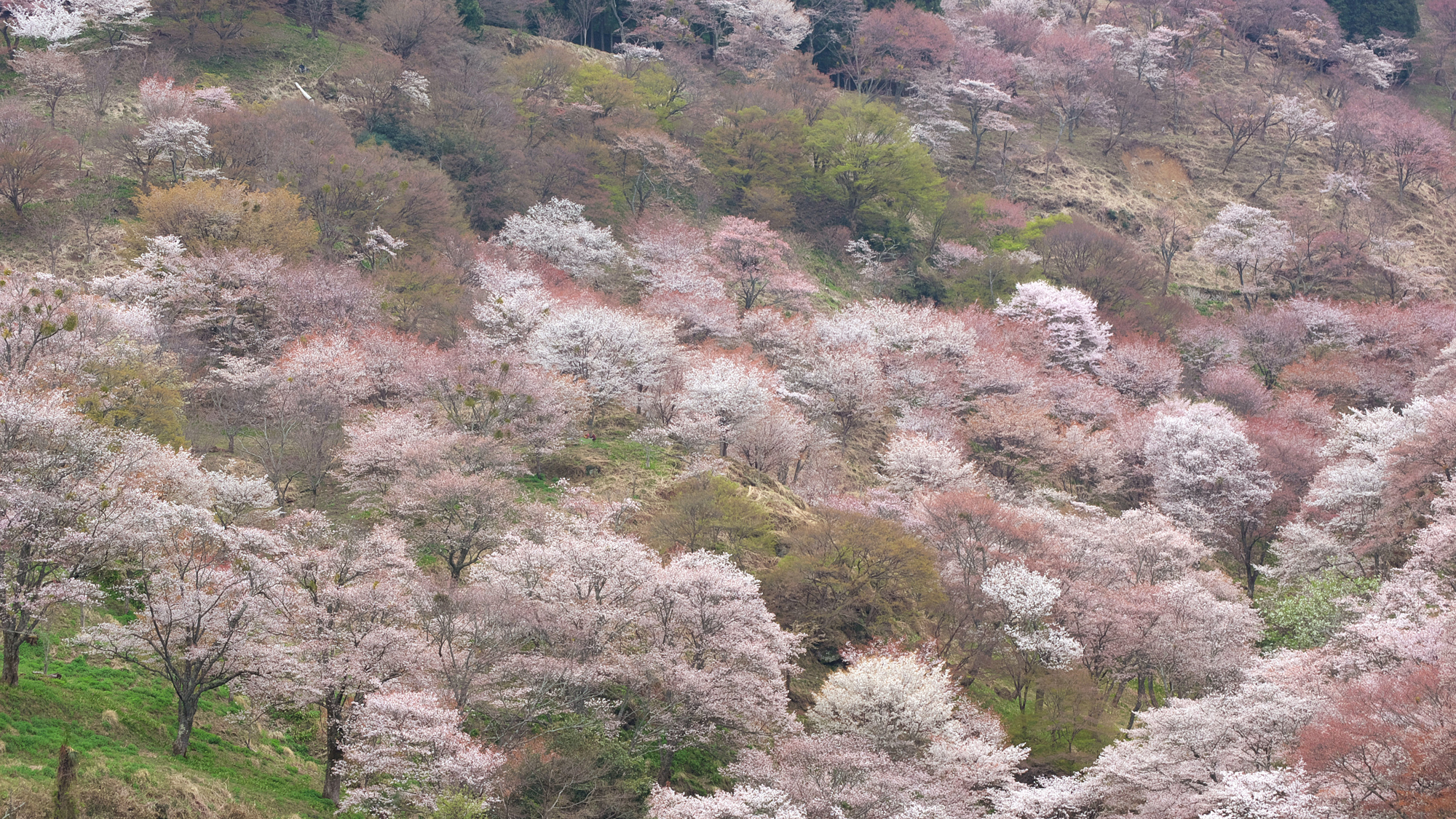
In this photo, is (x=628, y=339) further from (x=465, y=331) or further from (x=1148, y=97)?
(x=1148, y=97)

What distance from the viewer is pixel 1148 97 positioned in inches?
2886

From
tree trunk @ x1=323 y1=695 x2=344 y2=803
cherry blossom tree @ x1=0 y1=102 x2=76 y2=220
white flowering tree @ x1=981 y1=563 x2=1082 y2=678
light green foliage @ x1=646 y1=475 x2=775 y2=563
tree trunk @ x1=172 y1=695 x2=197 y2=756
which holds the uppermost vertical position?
cherry blossom tree @ x1=0 y1=102 x2=76 y2=220

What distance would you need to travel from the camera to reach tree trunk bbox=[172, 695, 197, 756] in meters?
18.0

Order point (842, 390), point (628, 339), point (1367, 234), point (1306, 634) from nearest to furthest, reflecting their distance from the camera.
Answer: point (1306, 634) < point (628, 339) < point (842, 390) < point (1367, 234)

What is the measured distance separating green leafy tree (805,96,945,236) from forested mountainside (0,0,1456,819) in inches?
10.0

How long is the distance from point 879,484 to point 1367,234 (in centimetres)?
4631

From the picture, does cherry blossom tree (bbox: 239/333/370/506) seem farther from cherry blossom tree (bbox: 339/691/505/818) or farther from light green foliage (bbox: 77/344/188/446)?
cherry blossom tree (bbox: 339/691/505/818)

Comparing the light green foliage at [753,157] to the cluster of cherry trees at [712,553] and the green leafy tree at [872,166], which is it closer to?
the green leafy tree at [872,166]

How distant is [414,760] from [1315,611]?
939 inches

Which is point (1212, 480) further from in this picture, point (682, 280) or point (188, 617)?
point (188, 617)

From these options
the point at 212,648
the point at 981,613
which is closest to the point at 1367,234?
the point at 981,613

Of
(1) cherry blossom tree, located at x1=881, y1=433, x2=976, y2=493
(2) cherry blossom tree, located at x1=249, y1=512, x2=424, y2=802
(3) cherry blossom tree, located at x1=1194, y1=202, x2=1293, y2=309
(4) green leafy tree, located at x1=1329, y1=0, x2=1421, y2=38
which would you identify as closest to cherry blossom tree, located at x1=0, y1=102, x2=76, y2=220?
(2) cherry blossom tree, located at x1=249, y1=512, x2=424, y2=802

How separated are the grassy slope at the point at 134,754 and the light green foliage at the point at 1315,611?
24696mm

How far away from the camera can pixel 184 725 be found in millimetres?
18094
